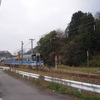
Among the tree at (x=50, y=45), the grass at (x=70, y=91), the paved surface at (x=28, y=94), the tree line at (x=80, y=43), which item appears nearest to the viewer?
the grass at (x=70, y=91)

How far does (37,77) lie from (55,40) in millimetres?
68824

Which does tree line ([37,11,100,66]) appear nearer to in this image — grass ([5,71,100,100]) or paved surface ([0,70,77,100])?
grass ([5,71,100,100])

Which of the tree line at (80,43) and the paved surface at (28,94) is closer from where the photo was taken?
the paved surface at (28,94)

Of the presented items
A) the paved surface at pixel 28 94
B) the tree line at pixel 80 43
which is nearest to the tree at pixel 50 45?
the tree line at pixel 80 43

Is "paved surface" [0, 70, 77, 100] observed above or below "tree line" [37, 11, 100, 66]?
below

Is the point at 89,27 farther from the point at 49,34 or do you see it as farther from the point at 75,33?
the point at 49,34

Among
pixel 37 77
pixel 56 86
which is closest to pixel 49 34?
pixel 37 77

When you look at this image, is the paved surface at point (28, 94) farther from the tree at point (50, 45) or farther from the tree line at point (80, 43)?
the tree at point (50, 45)

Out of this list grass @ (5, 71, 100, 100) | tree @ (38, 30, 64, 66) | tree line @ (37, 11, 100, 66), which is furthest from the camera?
tree @ (38, 30, 64, 66)

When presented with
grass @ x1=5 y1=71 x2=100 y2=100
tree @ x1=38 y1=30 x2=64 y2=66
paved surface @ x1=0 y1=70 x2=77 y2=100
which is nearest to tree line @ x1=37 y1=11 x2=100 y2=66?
tree @ x1=38 y1=30 x2=64 y2=66

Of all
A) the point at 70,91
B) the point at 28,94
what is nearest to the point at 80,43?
the point at 28,94

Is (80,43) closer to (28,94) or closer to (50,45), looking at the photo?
(50,45)

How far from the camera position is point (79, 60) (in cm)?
7394

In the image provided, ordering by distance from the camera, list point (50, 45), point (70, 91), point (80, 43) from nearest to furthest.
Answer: point (70, 91) < point (80, 43) < point (50, 45)
